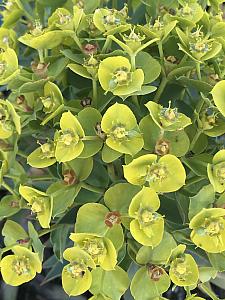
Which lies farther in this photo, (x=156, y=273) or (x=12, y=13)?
(x=12, y=13)

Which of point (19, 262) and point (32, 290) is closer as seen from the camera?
point (19, 262)

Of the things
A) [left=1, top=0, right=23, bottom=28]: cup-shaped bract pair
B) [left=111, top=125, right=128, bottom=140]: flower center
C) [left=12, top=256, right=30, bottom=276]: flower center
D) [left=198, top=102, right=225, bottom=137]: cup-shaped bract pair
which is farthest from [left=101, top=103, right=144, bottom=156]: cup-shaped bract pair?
[left=1, top=0, right=23, bottom=28]: cup-shaped bract pair

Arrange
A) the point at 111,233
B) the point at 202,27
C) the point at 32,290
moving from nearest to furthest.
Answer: the point at 111,233
the point at 202,27
the point at 32,290

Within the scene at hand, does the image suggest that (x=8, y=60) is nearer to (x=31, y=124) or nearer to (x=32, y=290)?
(x=31, y=124)

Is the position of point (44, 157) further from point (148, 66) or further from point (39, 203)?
point (148, 66)

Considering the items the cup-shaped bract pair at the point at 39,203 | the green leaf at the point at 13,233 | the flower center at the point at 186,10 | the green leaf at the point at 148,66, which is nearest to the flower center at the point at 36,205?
the cup-shaped bract pair at the point at 39,203

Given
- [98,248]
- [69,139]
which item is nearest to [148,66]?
[69,139]

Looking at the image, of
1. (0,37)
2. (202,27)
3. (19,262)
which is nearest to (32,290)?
(19,262)

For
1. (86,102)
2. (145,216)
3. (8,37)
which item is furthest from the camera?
(8,37)
